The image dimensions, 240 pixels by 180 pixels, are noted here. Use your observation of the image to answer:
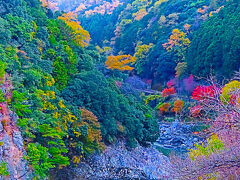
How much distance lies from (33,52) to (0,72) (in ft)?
15.8

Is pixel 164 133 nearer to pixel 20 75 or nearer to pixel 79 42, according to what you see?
pixel 79 42

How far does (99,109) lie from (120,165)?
344cm

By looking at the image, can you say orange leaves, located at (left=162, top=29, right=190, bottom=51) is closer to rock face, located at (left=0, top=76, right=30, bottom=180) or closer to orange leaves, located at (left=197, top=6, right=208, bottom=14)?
orange leaves, located at (left=197, top=6, right=208, bottom=14)

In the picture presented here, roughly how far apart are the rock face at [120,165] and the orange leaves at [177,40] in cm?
1981

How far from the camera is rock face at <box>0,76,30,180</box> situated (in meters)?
→ 8.92

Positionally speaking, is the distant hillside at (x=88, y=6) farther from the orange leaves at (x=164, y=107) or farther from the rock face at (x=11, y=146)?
the rock face at (x=11, y=146)

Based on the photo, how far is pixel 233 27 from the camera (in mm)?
27859

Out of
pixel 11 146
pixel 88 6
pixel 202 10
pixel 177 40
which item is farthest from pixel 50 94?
pixel 88 6

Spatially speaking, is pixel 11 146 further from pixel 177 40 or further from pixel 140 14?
pixel 140 14

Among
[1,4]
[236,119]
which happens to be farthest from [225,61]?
[236,119]

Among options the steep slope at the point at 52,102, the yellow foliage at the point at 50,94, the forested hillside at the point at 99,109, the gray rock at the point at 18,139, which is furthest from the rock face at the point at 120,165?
the gray rock at the point at 18,139

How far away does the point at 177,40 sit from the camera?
121 feet

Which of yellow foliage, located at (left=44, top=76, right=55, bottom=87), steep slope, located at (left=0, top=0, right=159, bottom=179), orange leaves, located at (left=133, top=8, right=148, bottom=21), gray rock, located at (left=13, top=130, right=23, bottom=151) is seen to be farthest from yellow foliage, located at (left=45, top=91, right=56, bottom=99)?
orange leaves, located at (left=133, top=8, right=148, bottom=21)

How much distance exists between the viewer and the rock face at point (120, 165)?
14695 millimetres
